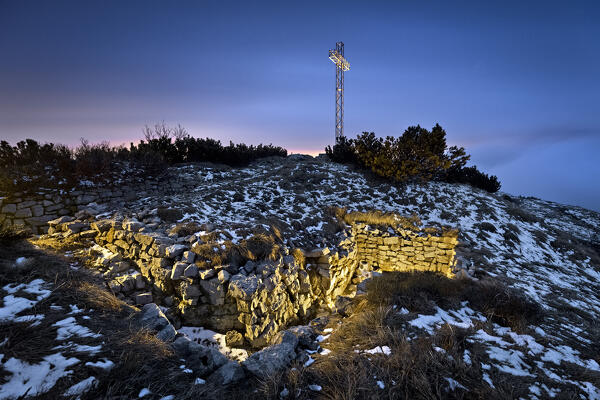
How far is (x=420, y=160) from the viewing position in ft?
45.0

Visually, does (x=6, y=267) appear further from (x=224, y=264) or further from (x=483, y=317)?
(x=483, y=317)

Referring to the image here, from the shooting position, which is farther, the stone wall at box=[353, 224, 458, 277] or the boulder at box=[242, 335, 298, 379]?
the stone wall at box=[353, 224, 458, 277]

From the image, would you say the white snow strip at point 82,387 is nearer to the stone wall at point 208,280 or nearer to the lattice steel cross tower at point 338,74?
the stone wall at point 208,280

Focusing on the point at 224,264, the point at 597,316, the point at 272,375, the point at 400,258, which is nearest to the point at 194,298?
the point at 224,264

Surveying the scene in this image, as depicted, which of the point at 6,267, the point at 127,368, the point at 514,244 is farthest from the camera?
the point at 514,244

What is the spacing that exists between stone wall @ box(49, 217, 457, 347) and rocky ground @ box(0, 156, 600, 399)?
0.49m

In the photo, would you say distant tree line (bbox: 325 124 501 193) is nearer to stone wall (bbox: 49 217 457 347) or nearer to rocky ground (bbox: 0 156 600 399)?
rocky ground (bbox: 0 156 600 399)

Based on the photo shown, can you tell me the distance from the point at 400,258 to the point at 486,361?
21.7 ft

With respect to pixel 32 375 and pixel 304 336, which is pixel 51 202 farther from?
pixel 304 336

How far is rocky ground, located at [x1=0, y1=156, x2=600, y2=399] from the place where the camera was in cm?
263

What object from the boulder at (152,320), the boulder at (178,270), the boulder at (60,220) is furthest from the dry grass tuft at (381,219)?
the boulder at (60,220)

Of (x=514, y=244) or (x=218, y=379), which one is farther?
(x=514, y=244)

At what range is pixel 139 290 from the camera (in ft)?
18.3

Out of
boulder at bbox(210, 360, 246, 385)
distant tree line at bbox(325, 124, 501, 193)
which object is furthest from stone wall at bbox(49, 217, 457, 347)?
distant tree line at bbox(325, 124, 501, 193)
